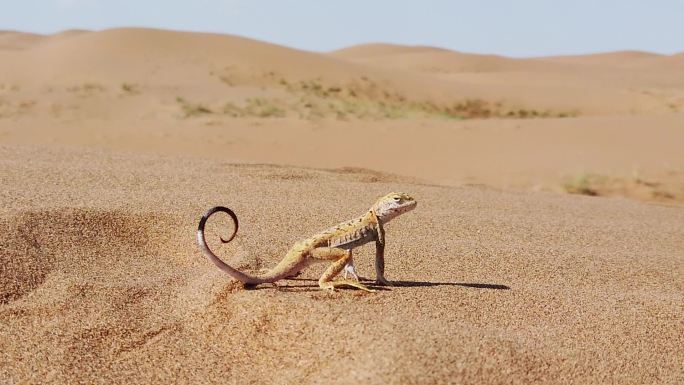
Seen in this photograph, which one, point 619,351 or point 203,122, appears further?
point 203,122

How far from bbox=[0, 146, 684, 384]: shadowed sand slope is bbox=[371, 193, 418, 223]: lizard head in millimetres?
298

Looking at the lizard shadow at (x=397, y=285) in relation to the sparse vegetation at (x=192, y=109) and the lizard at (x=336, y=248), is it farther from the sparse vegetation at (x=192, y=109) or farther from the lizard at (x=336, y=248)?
the sparse vegetation at (x=192, y=109)


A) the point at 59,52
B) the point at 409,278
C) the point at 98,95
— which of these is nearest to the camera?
the point at 409,278

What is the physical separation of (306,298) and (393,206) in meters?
0.47

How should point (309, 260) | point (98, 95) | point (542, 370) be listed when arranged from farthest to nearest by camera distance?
point (98, 95)
point (309, 260)
point (542, 370)

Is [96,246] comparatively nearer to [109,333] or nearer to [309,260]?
[109,333]

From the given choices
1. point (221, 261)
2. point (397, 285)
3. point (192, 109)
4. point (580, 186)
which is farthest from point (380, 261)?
point (192, 109)

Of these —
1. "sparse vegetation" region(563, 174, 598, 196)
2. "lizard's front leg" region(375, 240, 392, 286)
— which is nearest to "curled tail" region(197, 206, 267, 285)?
"lizard's front leg" region(375, 240, 392, 286)

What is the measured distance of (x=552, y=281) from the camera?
3418mm

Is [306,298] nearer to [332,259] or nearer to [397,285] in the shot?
[332,259]

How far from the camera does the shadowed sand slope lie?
7.78 ft

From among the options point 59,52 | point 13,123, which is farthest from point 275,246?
point 59,52

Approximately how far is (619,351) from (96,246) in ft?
7.84

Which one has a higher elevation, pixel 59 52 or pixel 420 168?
pixel 59 52
